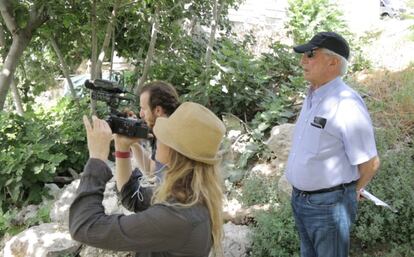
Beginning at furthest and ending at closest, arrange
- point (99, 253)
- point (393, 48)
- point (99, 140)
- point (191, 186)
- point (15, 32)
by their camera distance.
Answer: point (393, 48), point (15, 32), point (99, 253), point (99, 140), point (191, 186)

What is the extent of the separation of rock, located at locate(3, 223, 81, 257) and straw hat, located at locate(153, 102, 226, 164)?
9.40 feet

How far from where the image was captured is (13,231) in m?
4.78

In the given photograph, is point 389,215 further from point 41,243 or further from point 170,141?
point 41,243

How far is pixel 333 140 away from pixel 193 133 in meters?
1.34

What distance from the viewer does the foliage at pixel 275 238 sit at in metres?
3.82

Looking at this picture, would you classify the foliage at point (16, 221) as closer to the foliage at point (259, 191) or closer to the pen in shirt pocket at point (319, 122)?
the foliage at point (259, 191)

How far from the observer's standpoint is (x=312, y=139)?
9.16 ft

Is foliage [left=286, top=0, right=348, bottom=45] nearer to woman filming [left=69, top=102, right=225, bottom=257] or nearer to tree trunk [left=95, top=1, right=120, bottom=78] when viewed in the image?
tree trunk [left=95, top=1, right=120, bottom=78]

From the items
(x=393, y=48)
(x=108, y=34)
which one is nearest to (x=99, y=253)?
(x=108, y=34)

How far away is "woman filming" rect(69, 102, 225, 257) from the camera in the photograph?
5.07 feet

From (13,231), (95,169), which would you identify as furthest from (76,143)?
(95,169)

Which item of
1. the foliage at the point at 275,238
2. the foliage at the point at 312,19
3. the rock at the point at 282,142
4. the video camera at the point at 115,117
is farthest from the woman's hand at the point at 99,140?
the foliage at the point at 312,19

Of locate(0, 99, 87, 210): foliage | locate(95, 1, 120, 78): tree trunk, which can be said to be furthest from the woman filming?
locate(95, 1, 120, 78): tree trunk

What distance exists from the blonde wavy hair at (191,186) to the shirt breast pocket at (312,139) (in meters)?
1.22
